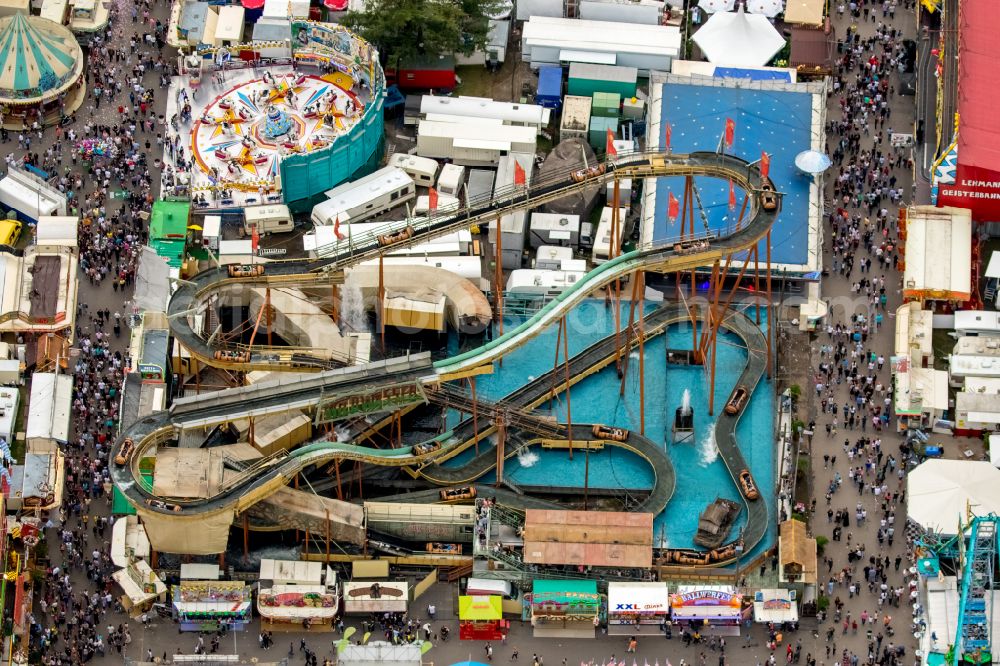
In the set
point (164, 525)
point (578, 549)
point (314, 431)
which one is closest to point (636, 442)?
point (578, 549)

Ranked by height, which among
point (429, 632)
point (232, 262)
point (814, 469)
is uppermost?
point (232, 262)

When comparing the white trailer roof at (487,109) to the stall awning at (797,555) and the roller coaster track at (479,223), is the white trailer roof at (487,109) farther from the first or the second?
the stall awning at (797,555)

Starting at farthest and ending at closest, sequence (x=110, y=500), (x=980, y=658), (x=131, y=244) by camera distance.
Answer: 1. (x=131, y=244)
2. (x=110, y=500)
3. (x=980, y=658)

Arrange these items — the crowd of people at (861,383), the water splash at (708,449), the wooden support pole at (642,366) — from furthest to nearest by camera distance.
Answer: the wooden support pole at (642,366), the water splash at (708,449), the crowd of people at (861,383)

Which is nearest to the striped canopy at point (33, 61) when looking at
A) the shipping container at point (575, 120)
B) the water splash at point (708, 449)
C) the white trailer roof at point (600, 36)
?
the white trailer roof at point (600, 36)

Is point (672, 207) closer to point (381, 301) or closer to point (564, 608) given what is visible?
point (381, 301)

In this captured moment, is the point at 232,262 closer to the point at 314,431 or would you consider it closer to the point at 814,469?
the point at 314,431

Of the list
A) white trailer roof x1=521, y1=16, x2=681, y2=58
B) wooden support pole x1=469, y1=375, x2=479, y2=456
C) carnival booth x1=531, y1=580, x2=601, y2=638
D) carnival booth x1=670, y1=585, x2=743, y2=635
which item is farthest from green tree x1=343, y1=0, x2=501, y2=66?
carnival booth x1=670, y1=585, x2=743, y2=635
